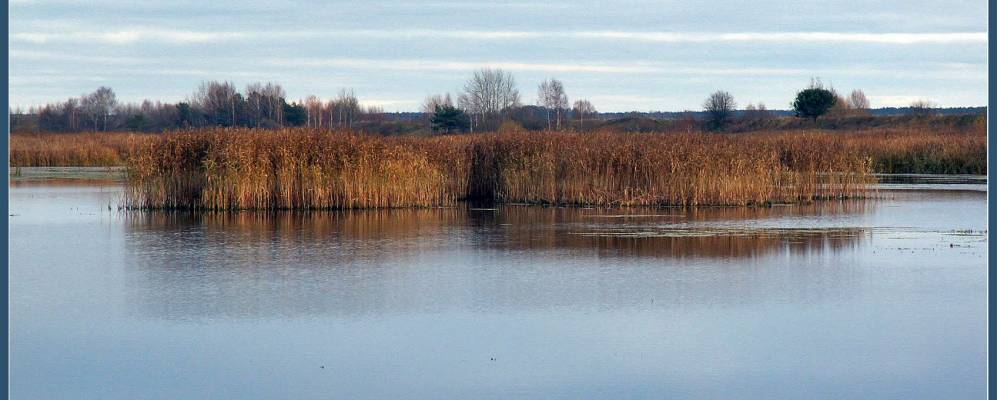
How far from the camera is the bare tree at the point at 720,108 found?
58.2 metres

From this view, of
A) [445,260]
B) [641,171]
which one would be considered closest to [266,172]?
[641,171]

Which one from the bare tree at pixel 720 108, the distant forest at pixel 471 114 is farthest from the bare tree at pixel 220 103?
the bare tree at pixel 720 108

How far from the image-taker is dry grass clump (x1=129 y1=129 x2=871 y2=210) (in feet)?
58.3

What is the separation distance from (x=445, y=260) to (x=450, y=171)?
26.1 ft

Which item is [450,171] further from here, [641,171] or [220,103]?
[220,103]

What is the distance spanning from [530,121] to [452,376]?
44.5 meters

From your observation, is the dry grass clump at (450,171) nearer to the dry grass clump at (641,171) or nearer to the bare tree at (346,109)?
the dry grass clump at (641,171)

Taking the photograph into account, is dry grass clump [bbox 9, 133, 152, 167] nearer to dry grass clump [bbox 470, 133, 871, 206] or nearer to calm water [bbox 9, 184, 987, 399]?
dry grass clump [bbox 470, 133, 871, 206]

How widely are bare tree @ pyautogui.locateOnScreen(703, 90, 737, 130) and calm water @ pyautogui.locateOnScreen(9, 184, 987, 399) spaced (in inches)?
1711

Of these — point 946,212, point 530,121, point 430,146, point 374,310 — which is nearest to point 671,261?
point 374,310

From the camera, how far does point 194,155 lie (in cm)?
1791

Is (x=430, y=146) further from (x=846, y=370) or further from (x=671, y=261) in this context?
(x=846, y=370)

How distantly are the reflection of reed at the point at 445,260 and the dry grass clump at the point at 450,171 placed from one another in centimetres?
82

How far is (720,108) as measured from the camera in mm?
59781
